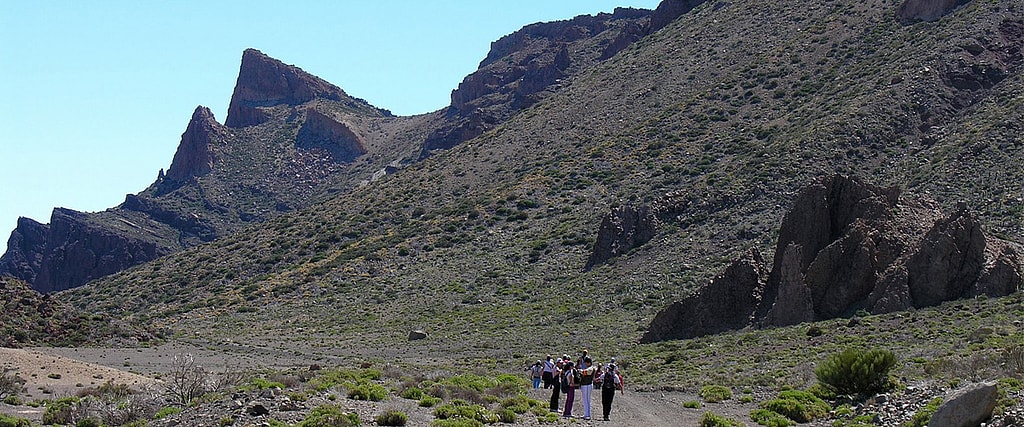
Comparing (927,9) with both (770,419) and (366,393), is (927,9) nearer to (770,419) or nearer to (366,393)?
(770,419)

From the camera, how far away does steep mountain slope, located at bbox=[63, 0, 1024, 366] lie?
52.3m

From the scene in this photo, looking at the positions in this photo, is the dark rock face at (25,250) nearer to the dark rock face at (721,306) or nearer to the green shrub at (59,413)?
the dark rock face at (721,306)

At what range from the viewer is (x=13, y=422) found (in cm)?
2408

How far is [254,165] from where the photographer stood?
132 metres

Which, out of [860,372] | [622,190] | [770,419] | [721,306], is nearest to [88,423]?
[770,419]

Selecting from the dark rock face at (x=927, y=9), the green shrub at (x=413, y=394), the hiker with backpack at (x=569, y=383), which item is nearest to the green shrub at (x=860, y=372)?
the hiker with backpack at (x=569, y=383)

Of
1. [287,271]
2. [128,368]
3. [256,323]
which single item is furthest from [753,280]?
[287,271]

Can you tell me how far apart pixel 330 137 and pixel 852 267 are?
106963 mm

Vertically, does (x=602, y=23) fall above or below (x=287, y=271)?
above

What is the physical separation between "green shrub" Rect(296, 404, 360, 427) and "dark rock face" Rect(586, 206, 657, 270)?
125 ft

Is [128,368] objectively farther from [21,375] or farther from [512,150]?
[512,150]

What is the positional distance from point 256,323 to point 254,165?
73.8 m

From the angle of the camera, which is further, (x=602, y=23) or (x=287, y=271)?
(x=602, y=23)

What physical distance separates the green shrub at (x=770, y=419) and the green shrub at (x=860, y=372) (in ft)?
6.44
